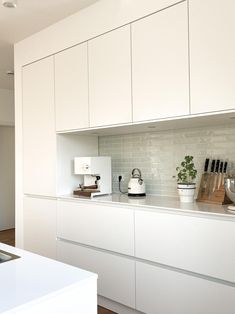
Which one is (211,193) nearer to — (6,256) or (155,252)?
(155,252)

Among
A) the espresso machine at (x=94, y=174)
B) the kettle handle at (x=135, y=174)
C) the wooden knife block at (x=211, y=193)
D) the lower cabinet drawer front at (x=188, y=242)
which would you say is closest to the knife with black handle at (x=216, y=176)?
the wooden knife block at (x=211, y=193)

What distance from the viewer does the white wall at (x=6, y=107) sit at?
5.69 m

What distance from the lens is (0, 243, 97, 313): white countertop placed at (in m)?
0.99

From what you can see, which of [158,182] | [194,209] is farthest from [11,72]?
[194,209]

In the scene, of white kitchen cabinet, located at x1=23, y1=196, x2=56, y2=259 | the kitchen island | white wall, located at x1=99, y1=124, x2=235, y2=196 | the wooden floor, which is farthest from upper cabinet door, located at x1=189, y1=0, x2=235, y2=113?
the wooden floor

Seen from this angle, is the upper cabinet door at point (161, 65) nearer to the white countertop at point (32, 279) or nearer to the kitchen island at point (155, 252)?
the kitchen island at point (155, 252)

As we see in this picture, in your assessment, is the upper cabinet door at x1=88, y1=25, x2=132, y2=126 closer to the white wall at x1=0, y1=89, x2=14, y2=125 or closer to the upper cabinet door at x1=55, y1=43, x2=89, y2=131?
the upper cabinet door at x1=55, y1=43, x2=89, y2=131

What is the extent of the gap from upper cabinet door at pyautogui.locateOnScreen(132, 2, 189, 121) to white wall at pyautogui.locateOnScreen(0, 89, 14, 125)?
154 inches

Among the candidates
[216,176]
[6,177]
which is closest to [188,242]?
[216,176]

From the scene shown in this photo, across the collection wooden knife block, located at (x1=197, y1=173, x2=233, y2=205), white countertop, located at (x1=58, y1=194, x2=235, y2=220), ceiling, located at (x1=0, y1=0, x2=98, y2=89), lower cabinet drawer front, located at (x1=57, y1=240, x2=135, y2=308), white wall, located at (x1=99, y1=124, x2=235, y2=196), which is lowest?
lower cabinet drawer front, located at (x1=57, y1=240, x2=135, y2=308)

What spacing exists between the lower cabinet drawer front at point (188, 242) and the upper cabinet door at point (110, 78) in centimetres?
87

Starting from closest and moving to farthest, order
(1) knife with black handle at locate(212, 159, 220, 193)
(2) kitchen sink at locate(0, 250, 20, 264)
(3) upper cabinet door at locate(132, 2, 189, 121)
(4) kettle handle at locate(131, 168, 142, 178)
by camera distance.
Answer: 1. (2) kitchen sink at locate(0, 250, 20, 264)
2. (3) upper cabinet door at locate(132, 2, 189, 121)
3. (1) knife with black handle at locate(212, 159, 220, 193)
4. (4) kettle handle at locate(131, 168, 142, 178)

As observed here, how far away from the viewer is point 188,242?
2094mm

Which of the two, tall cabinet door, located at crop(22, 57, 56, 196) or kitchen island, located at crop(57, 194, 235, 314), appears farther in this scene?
tall cabinet door, located at crop(22, 57, 56, 196)
